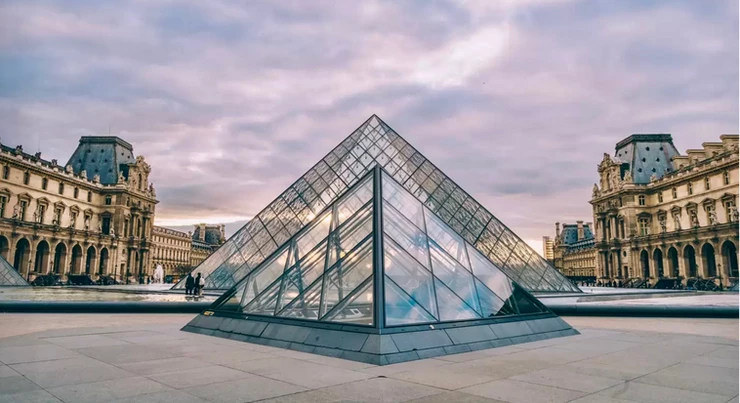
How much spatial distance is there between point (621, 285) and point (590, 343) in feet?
181

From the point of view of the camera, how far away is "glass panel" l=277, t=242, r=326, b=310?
8156 mm

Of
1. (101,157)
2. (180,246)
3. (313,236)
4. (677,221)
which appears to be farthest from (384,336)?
(180,246)

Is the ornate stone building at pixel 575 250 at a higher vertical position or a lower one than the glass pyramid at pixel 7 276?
higher

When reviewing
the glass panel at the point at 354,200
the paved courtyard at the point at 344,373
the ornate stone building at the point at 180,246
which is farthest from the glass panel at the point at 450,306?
the ornate stone building at the point at 180,246

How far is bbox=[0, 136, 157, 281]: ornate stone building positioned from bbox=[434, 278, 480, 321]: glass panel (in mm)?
50760

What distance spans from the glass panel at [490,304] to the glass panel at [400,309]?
1390mm

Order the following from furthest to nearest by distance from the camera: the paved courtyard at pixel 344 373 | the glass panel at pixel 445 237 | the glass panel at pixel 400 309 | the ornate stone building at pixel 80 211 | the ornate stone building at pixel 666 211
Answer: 1. the ornate stone building at pixel 80 211
2. the ornate stone building at pixel 666 211
3. the glass panel at pixel 445 237
4. the glass panel at pixel 400 309
5. the paved courtyard at pixel 344 373

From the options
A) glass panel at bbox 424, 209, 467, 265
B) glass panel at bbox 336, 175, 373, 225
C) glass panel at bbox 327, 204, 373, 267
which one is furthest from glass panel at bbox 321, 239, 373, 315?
glass panel at bbox 424, 209, 467, 265

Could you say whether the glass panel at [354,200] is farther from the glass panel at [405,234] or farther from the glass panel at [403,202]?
the glass panel at [405,234]

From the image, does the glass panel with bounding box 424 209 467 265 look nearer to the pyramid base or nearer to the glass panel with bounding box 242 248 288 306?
the pyramid base

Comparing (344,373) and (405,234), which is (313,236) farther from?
(344,373)

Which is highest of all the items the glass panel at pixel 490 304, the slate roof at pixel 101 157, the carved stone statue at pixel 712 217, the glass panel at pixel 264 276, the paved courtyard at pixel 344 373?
the slate roof at pixel 101 157

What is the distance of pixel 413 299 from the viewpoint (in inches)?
287

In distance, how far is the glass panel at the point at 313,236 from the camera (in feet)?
30.5
